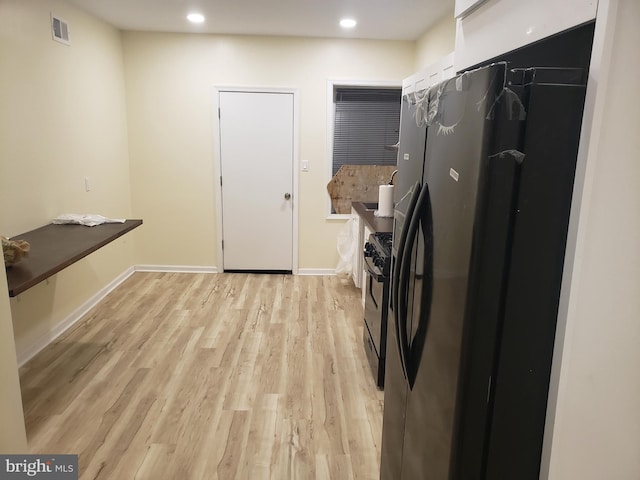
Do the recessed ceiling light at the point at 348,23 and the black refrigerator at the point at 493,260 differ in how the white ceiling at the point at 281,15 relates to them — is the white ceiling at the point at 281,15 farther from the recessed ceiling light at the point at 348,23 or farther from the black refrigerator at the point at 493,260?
the black refrigerator at the point at 493,260

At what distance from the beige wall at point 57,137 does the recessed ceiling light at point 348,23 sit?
225cm

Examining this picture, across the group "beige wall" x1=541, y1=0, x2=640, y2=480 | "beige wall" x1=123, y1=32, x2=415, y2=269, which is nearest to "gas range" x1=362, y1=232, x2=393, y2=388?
"beige wall" x1=541, y1=0, x2=640, y2=480

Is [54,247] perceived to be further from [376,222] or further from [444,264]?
[444,264]

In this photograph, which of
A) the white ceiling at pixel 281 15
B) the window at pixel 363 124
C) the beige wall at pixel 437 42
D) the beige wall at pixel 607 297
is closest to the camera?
the beige wall at pixel 607 297

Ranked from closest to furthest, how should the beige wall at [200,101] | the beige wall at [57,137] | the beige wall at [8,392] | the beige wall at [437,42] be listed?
1. the beige wall at [8,392]
2. the beige wall at [57,137]
3. the beige wall at [437,42]
4. the beige wall at [200,101]

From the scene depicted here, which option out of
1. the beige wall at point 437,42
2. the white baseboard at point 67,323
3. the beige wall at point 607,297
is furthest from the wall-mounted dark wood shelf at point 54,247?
the beige wall at point 437,42

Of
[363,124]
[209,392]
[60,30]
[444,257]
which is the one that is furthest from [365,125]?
[444,257]

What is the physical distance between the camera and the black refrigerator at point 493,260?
95cm

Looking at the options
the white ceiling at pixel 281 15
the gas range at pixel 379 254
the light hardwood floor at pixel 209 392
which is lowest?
the light hardwood floor at pixel 209 392

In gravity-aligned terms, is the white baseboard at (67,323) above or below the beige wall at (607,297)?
below

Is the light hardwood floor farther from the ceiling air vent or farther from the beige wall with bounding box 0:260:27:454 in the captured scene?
the ceiling air vent

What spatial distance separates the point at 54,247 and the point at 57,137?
123 cm

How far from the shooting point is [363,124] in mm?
4988

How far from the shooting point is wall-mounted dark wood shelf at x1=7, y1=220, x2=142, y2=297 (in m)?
2.11
